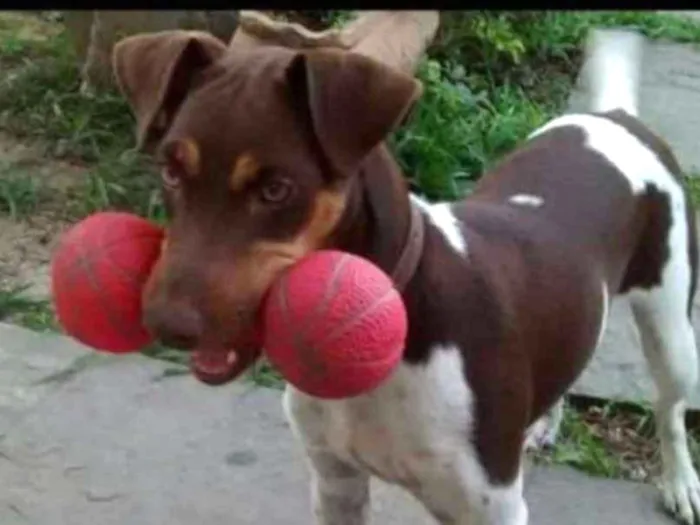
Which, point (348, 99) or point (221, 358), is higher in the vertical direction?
point (348, 99)

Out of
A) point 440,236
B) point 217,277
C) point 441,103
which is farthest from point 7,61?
point 217,277

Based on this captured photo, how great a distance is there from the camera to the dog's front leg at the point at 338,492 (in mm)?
3420

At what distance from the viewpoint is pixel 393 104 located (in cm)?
269

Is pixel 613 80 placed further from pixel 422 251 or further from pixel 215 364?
pixel 215 364

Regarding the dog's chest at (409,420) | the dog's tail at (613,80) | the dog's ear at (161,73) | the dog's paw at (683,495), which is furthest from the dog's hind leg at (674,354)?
the dog's ear at (161,73)

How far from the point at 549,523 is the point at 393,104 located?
5.59 feet

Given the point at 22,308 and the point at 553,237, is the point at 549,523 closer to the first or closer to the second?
the point at 553,237

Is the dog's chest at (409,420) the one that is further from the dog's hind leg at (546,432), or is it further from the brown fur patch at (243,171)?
the dog's hind leg at (546,432)

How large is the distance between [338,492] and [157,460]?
0.93 meters

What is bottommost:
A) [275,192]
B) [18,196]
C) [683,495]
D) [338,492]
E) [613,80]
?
[18,196]

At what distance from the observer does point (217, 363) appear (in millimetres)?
2602

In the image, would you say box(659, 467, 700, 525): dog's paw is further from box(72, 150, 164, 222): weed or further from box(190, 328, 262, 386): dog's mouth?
box(72, 150, 164, 222): weed

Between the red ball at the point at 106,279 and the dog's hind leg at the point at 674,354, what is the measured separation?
154 centimetres

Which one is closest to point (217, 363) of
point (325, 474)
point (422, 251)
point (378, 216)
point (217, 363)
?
point (217, 363)
